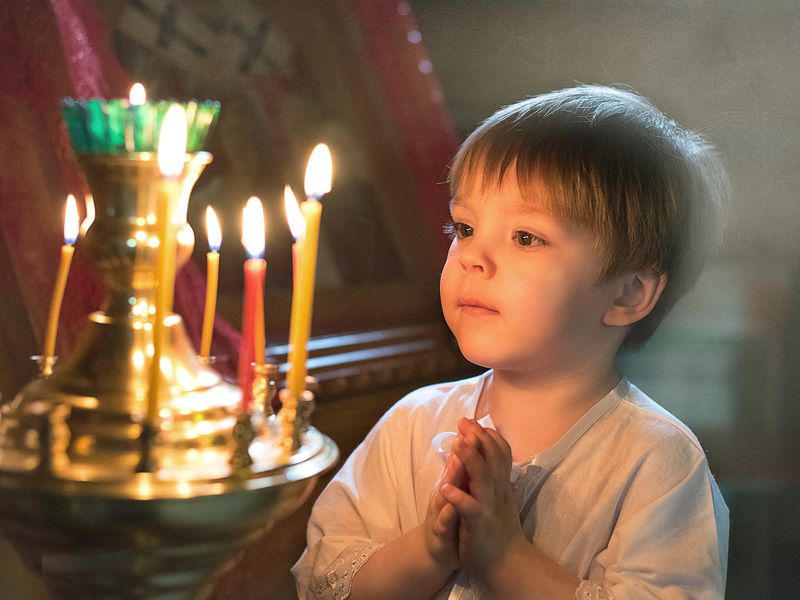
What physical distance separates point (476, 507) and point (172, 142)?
15.3 inches

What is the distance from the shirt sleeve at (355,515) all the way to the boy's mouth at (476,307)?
0.52ft

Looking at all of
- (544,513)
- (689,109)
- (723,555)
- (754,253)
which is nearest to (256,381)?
(544,513)

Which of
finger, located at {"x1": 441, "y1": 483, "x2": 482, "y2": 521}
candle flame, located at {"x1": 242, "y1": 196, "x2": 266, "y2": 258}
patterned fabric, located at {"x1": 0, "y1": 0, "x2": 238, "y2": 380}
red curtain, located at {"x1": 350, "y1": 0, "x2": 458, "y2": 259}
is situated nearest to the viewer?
candle flame, located at {"x1": 242, "y1": 196, "x2": 266, "y2": 258}

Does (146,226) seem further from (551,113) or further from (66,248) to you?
(551,113)

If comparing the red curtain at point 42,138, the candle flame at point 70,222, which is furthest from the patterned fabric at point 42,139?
the candle flame at point 70,222

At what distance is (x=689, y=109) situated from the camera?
115 cm

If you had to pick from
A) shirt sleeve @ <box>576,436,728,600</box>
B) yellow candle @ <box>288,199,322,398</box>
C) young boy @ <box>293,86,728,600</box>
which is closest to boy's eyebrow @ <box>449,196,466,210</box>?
young boy @ <box>293,86,728,600</box>

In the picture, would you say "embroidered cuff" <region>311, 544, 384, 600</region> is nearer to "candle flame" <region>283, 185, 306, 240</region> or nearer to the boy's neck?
the boy's neck

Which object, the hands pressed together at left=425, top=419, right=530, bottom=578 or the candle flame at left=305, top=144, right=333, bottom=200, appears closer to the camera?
the candle flame at left=305, top=144, right=333, bottom=200

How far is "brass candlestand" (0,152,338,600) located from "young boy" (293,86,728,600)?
0.96ft

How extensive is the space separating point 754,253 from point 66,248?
2.93 feet

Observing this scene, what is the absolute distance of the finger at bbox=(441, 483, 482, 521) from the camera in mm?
728

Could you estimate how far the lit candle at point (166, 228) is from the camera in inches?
17.1

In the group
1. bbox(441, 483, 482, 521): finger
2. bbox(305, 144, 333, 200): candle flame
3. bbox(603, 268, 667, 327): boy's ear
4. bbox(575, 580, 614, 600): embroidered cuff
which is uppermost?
bbox(305, 144, 333, 200): candle flame
